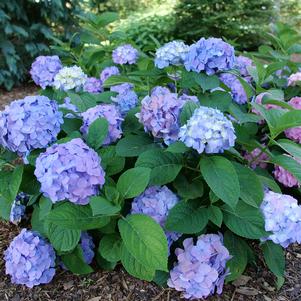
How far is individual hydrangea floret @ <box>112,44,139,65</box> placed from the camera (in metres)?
2.62

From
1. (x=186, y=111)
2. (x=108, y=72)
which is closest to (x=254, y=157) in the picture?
(x=186, y=111)

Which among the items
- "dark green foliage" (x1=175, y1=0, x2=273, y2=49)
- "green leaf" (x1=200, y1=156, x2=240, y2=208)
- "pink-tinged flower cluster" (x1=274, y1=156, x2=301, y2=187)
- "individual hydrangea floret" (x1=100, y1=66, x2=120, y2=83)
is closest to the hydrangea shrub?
"green leaf" (x1=200, y1=156, x2=240, y2=208)

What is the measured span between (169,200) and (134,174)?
220mm

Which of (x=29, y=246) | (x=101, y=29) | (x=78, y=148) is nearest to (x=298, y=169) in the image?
(x=78, y=148)

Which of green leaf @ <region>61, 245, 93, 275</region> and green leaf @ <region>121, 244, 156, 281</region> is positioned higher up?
green leaf @ <region>121, 244, 156, 281</region>

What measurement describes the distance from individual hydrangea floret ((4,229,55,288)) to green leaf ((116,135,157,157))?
0.45 metres

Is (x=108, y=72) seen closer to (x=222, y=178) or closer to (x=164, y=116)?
(x=164, y=116)

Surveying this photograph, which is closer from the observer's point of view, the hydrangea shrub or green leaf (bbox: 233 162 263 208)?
the hydrangea shrub

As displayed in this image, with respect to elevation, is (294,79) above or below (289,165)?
below

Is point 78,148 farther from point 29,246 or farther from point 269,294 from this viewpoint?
point 269,294

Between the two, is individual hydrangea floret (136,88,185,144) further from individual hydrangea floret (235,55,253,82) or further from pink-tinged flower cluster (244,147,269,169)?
individual hydrangea floret (235,55,253,82)

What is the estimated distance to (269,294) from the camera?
1.72m

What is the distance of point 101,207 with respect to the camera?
137 centimetres

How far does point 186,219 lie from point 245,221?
21cm
